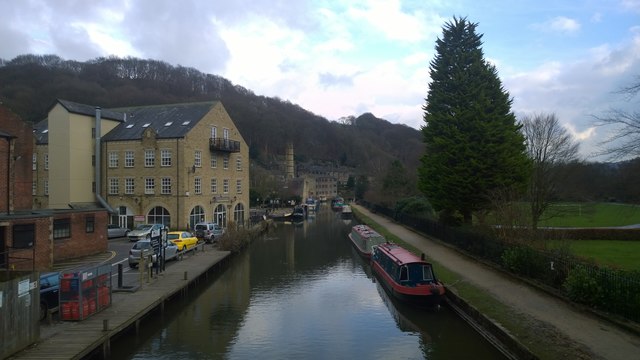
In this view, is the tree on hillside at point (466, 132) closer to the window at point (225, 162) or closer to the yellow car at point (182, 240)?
the yellow car at point (182, 240)

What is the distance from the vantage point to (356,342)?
14.9 m

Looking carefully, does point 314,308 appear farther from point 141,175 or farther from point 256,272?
point 141,175

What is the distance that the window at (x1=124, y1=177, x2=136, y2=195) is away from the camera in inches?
1777

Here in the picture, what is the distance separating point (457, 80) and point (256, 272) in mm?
18286

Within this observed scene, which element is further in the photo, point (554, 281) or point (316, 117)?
point (316, 117)

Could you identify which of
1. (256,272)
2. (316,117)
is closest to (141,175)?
(256,272)

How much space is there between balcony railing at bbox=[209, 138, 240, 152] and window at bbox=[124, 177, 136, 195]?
26.5 feet

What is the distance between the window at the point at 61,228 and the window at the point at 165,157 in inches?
712

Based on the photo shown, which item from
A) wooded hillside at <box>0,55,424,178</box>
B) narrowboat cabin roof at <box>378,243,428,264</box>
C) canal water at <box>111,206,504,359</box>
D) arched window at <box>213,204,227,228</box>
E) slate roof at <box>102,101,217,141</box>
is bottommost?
canal water at <box>111,206,504,359</box>

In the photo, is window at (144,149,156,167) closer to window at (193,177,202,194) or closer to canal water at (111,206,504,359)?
window at (193,177,202,194)

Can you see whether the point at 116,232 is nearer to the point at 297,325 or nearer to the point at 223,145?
the point at 223,145

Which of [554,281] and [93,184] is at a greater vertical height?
[93,184]

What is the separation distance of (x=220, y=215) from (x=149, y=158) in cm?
939

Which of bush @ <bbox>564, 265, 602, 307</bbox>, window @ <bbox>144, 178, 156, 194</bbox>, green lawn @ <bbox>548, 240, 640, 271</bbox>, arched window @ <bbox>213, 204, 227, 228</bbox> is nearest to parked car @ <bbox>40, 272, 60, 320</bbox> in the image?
bush @ <bbox>564, 265, 602, 307</bbox>
